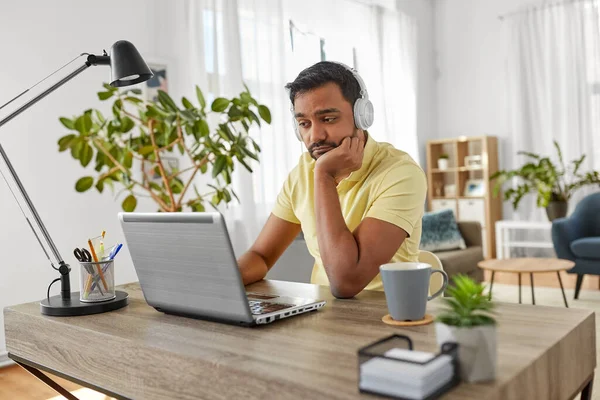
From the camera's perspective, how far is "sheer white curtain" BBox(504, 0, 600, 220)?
6152mm

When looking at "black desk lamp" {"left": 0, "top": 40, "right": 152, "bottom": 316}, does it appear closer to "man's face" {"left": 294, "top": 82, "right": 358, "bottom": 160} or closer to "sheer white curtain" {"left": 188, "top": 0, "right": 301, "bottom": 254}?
"man's face" {"left": 294, "top": 82, "right": 358, "bottom": 160}

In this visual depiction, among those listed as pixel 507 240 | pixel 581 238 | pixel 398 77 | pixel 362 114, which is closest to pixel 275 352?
pixel 362 114

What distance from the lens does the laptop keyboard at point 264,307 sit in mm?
1120

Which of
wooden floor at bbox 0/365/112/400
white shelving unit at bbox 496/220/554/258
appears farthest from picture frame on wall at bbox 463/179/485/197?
wooden floor at bbox 0/365/112/400

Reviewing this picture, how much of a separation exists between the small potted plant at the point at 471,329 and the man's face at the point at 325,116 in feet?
2.65

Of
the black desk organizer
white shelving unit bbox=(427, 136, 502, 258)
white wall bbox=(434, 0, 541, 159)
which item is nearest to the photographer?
the black desk organizer

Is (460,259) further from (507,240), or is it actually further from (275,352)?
(275,352)

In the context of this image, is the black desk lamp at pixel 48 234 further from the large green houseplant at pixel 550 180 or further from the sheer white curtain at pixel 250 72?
the large green houseplant at pixel 550 180

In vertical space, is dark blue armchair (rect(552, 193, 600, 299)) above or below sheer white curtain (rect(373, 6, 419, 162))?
below

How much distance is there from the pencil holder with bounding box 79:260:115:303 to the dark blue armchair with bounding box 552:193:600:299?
390 centimetres

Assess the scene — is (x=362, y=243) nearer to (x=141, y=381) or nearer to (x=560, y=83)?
(x=141, y=381)

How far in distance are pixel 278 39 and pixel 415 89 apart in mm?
2368

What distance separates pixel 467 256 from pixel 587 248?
2.75ft

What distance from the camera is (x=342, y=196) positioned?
5.46ft
